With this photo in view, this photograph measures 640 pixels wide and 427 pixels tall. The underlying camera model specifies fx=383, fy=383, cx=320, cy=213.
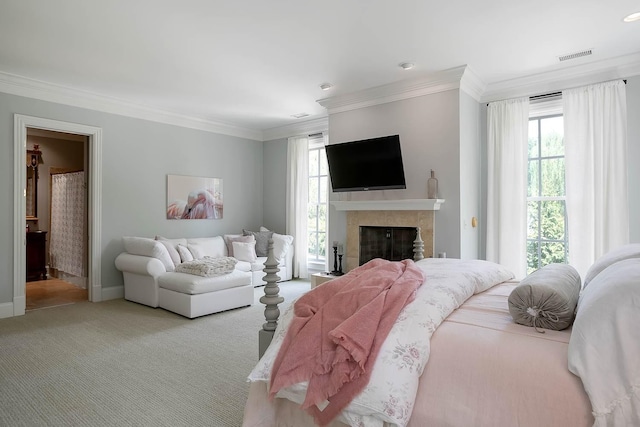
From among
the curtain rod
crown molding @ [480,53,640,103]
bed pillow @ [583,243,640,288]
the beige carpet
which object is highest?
crown molding @ [480,53,640,103]

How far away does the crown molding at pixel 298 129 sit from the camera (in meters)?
6.49

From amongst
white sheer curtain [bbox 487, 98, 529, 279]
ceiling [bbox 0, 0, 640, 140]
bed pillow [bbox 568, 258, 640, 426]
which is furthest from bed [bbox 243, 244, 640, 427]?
white sheer curtain [bbox 487, 98, 529, 279]

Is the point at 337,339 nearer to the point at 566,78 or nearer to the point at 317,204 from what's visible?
the point at 566,78

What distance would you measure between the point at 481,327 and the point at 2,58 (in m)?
5.04

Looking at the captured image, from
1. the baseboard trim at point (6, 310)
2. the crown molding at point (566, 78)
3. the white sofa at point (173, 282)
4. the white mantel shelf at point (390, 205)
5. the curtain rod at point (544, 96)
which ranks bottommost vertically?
the baseboard trim at point (6, 310)

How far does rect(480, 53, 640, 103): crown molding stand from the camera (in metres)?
3.88

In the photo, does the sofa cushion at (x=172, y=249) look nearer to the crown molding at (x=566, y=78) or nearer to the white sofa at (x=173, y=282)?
the white sofa at (x=173, y=282)

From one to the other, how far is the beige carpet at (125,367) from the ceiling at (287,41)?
278 centimetres

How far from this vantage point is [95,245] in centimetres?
518

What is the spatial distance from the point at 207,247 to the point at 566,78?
515cm

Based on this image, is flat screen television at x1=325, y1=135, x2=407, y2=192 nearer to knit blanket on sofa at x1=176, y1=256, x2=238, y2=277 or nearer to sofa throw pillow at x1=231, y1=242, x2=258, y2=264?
knit blanket on sofa at x1=176, y1=256, x2=238, y2=277

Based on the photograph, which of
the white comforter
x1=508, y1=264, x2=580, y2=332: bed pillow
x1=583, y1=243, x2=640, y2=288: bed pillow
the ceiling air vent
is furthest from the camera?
the ceiling air vent

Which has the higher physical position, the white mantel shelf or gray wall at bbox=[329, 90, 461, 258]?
gray wall at bbox=[329, 90, 461, 258]

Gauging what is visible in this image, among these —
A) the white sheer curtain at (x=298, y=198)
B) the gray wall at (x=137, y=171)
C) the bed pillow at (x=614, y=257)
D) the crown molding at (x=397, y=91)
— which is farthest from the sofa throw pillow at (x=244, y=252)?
the bed pillow at (x=614, y=257)
